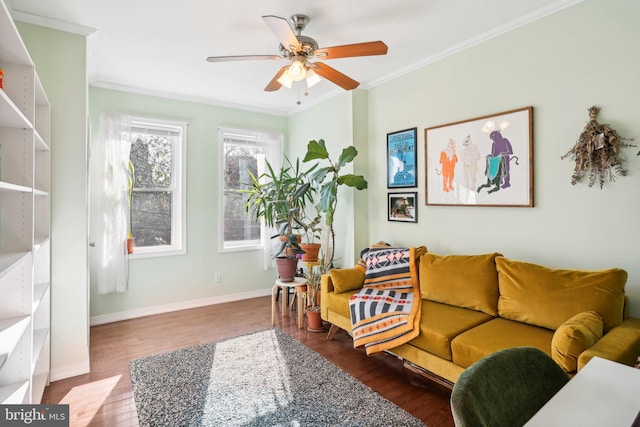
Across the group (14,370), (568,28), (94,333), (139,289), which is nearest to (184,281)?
(139,289)

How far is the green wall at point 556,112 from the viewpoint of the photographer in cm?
213

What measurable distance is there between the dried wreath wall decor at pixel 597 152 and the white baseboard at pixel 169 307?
3960mm

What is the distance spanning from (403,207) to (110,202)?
3197mm

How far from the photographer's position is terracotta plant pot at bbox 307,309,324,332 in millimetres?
3512

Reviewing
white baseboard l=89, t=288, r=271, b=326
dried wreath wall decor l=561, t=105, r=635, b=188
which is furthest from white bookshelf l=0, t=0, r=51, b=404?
dried wreath wall decor l=561, t=105, r=635, b=188

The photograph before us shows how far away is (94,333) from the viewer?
359cm

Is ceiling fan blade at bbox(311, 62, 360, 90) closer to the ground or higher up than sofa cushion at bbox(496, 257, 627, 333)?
higher up

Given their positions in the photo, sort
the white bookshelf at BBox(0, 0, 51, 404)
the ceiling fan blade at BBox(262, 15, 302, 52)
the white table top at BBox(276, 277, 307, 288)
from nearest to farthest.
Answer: the white bookshelf at BBox(0, 0, 51, 404)
the ceiling fan blade at BBox(262, 15, 302, 52)
the white table top at BBox(276, 277, 307, 288)

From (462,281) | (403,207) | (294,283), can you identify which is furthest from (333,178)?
(462,281)

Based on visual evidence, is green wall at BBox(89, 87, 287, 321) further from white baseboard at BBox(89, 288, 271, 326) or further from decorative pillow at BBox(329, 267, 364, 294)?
decorative pillow at BBox(329, 267, 364, 294)

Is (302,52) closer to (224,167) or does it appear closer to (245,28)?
(245,28)

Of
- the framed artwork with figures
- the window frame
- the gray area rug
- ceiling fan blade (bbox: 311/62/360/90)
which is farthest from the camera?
the window frame

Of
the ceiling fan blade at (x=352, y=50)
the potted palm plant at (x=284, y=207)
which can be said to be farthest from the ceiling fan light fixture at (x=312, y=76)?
the potted palm plant at (x=284, y=207)

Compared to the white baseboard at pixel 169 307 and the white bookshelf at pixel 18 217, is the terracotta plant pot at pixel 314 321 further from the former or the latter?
the white bookshelf at pixel 18 217
